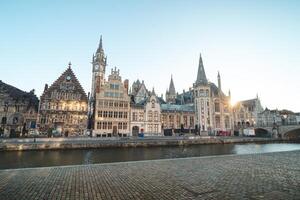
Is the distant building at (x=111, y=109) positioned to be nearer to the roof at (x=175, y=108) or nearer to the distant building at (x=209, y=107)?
the roof at (x=175, y=108)

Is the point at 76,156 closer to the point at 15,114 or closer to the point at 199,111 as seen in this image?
the point at 15,114

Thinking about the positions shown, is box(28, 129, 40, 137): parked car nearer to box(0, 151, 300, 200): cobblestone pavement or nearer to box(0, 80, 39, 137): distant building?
box(0, 80, 39, 137): distant building

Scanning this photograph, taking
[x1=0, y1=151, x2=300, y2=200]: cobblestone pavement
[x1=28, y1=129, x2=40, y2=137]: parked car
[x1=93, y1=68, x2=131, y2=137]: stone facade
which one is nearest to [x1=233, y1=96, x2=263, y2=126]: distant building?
[x1=93, y1=68, x2=131, y2=137]: stone facade

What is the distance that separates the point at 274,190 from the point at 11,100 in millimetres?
55129

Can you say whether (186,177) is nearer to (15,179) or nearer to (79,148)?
(15,179)

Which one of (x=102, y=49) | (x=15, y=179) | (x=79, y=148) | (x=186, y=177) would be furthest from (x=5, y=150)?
(x=102, y=49)

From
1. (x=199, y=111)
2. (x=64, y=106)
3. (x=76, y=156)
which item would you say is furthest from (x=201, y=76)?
(x=76, y=156)

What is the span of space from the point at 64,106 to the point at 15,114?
12.2m

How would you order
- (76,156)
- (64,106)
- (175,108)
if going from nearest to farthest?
(76,156), (64,106), (175,108)

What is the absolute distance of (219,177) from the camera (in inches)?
349

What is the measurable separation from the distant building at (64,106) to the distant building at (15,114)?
15.3 ft

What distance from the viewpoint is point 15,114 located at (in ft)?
148

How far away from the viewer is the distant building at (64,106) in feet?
143

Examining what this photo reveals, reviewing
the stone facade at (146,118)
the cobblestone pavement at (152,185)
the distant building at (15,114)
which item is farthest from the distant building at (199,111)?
the cobblestone pavement at (152,185)
